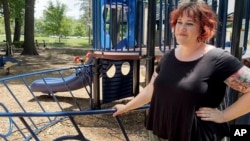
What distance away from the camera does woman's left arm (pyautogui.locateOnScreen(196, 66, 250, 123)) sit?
4.75ft

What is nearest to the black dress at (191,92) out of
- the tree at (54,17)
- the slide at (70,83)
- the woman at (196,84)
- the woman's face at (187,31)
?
the woman at (196,84)

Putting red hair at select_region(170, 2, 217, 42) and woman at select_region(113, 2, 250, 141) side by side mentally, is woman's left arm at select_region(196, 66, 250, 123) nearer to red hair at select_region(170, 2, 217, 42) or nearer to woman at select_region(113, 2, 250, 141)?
woman at select_region(113, 2, 250, 141)

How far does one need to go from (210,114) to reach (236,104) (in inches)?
5.1

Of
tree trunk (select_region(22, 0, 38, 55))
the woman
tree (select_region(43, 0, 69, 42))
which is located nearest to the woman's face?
A: the woman

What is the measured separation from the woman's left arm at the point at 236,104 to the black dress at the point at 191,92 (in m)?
0.02

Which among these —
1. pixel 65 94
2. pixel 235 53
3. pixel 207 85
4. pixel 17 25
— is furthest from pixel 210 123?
pixel 17 25

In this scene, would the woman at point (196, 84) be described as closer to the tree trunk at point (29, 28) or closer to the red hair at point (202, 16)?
the red hair at point (202, 16)

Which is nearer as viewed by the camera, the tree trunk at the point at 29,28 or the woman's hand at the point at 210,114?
the woman's hand at the point at 210,114

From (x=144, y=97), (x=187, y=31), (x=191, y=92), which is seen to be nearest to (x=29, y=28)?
(x=144, y=97)

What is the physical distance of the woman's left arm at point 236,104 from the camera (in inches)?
57.1

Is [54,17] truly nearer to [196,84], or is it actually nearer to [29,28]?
[29,28]

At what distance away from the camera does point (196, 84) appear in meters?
1.46

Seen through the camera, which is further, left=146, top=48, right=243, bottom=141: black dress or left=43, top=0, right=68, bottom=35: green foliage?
left=43, top=0, right=68, bottom=35: green foliage

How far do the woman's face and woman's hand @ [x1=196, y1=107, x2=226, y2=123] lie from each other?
33 cm
